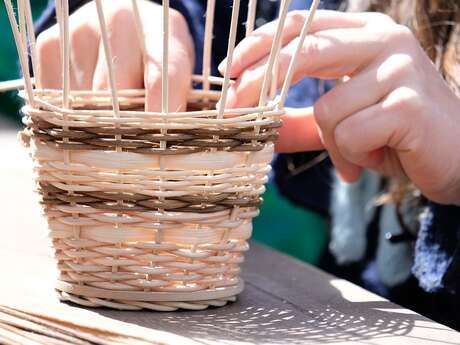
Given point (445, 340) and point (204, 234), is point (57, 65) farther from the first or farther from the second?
point (445, 340)

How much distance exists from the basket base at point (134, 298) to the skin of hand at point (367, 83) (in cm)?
16

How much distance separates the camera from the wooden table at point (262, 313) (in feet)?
1.90

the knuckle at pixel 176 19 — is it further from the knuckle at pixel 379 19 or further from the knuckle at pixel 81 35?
the knuckle at pixel 379 19

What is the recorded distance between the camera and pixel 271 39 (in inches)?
25.3

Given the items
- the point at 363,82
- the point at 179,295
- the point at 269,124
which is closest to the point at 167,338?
the point at 179,295

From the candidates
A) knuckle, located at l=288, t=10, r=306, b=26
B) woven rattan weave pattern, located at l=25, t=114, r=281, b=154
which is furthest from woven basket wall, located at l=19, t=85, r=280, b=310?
knuckle, located at l=288, t=10, r=306, b=26

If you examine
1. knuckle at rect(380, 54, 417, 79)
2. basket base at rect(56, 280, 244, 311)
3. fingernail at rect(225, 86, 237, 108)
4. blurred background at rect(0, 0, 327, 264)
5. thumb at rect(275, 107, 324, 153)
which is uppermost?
knuckle at rect(380, 54, 417, 79)

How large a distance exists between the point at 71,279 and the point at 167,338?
0.12 m

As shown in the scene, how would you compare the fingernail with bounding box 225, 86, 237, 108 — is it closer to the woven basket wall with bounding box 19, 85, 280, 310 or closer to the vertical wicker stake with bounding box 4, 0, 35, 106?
the woven basket wall with bounding box 19, 85, 280, 310

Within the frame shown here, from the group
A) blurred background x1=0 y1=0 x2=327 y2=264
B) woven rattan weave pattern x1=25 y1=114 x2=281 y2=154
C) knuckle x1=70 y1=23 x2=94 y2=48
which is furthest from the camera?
blurred background x1=0 y1=0 x2=327 y2=264

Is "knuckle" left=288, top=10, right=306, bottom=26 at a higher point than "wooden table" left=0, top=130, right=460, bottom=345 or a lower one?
higher

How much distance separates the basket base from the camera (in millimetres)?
614

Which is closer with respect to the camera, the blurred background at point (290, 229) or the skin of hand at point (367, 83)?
the skin of hand at point (367, 83)

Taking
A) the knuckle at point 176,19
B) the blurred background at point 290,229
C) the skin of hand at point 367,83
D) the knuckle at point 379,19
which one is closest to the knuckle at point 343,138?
the skin of hand at point 367,83
